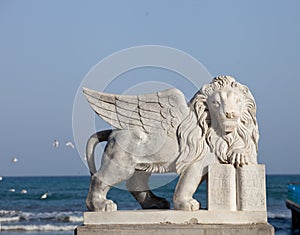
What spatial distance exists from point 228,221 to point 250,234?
208 millimetres

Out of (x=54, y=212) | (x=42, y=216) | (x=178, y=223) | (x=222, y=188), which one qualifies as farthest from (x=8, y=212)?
(x=222, y=188)

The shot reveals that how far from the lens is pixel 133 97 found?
583cm

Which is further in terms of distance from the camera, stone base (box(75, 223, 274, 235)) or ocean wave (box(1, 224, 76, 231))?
ocean wave (box(1, 224, 76, 231))

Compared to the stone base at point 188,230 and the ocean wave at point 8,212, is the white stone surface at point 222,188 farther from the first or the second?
the ocean wave at point 8,212

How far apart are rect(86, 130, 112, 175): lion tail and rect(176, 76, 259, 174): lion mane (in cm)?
75

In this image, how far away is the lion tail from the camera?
234 inches

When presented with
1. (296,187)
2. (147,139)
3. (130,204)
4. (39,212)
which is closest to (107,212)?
(147,139)

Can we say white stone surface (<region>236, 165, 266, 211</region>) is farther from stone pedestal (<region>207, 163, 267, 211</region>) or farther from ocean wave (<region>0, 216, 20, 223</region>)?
ocean wave (<region>0, 216, 20, 223</region>)

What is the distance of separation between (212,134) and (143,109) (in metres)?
→ 0.64

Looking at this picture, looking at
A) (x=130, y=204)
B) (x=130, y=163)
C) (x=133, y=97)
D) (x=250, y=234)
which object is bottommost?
(x=250, y=234)

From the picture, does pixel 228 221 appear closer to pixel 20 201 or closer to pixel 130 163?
pixel 130 163

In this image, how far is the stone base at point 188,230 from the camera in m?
5.37

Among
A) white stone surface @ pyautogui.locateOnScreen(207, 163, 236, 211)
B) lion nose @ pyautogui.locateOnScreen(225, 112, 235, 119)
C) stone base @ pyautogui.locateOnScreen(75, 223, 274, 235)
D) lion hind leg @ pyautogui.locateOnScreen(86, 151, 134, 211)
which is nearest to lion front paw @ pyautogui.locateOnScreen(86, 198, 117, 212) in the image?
lion hind leg @ pyautogui.locateOnScreen(86, 151, 134, 211)

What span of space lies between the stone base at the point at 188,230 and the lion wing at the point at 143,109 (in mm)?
818
